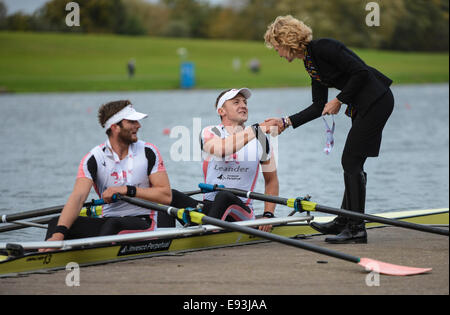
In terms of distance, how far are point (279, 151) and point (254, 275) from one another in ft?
35.4

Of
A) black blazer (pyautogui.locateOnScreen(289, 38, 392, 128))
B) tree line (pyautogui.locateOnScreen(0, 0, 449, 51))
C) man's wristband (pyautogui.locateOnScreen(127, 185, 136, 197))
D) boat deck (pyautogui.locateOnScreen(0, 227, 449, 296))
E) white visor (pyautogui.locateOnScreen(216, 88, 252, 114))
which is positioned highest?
tree line (pyautogui.locateOnScreen(0, 0, 449, 51))

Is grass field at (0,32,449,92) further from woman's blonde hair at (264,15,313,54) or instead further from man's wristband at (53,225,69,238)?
man's wristband at (53,225,69,238)

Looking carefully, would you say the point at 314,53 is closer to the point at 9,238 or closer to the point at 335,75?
the point at 335,75

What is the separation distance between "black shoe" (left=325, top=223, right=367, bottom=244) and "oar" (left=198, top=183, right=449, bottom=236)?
1.24ft

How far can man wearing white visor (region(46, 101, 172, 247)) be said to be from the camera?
19.6ft

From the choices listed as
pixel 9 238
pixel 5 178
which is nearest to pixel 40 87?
pixel 5 178

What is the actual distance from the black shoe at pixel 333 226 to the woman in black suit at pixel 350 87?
0.79 ft

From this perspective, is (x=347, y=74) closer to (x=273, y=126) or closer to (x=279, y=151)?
(x=273, y=126)

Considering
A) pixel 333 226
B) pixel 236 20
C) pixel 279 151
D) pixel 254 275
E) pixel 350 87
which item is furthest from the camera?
pixel 236 20

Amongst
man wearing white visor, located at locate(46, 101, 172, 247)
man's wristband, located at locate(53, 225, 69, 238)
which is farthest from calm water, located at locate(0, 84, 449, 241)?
man's wristband, located at locate(53, 225, 69, 238)

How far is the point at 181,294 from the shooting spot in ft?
16.4

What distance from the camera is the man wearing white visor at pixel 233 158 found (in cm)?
653

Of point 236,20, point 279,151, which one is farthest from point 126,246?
point 236,20

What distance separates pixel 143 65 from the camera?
59562 millimetres
